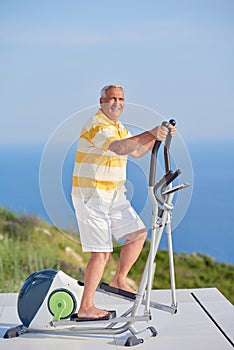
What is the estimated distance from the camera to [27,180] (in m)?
7.02

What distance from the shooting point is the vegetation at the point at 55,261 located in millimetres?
6348

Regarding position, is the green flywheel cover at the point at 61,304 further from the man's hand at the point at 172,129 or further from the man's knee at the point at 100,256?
the man's hand at the point at 172,129

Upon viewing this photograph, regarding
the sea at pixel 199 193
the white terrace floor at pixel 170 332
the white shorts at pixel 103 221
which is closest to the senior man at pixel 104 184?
the white shorts at pixel 103 221

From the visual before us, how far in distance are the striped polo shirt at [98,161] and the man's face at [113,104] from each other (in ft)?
0.08

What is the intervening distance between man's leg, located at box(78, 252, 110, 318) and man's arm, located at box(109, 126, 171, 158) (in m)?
0.50

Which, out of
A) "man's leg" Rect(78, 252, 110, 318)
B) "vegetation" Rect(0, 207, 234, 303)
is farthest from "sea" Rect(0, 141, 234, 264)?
"man's leg" Rect(78, 252, 110, 318)

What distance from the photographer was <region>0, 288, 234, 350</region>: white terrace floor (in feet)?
11.2

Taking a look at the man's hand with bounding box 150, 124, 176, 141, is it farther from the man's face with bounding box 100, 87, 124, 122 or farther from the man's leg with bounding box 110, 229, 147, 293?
the man's leg with bounding box 110, 229, 147, 293

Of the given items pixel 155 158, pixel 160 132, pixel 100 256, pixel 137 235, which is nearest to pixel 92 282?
pixel 100 256

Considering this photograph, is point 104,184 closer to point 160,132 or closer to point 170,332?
point 160,132

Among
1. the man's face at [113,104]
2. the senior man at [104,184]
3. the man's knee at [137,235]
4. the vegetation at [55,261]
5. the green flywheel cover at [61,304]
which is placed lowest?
the vegetation at [55,261]

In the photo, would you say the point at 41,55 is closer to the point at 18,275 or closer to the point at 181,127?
the point at 181,127

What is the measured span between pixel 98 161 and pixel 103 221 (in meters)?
0.27

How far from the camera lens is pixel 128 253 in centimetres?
347
